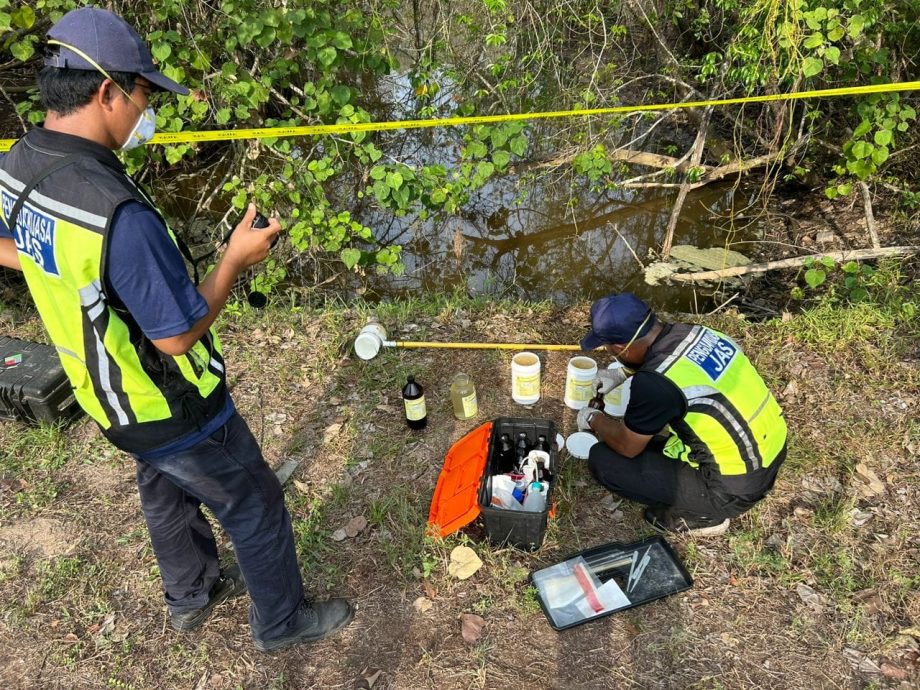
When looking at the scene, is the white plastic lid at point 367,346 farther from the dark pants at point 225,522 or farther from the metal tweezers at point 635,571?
the metal tweezers at point 635,571

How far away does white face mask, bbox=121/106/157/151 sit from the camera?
1.86 m

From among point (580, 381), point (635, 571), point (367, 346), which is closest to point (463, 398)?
point (580, 381)

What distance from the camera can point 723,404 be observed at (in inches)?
104

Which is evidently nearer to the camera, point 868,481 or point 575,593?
point 575,593

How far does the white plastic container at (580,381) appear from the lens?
3.71 meters

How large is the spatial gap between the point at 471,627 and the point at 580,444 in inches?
50.3

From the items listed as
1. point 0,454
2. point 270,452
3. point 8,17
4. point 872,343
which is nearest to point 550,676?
point 270,452

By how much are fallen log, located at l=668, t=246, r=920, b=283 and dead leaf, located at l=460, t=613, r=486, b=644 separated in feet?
14.8

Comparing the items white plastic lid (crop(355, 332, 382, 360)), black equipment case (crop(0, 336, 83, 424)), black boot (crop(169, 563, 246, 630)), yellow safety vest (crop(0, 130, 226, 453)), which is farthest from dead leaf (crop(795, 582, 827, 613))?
black equipment case (crop(0, 336, 83, 424))

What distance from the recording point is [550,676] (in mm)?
2504

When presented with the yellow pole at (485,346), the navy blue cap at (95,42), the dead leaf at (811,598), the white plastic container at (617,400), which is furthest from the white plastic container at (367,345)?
the dead leaf at (811,598)

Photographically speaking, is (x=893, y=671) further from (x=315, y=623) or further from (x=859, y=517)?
(x=315, y=623)

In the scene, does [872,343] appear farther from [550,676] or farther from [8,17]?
[8,17]

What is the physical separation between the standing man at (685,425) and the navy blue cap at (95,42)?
217 centimetres
